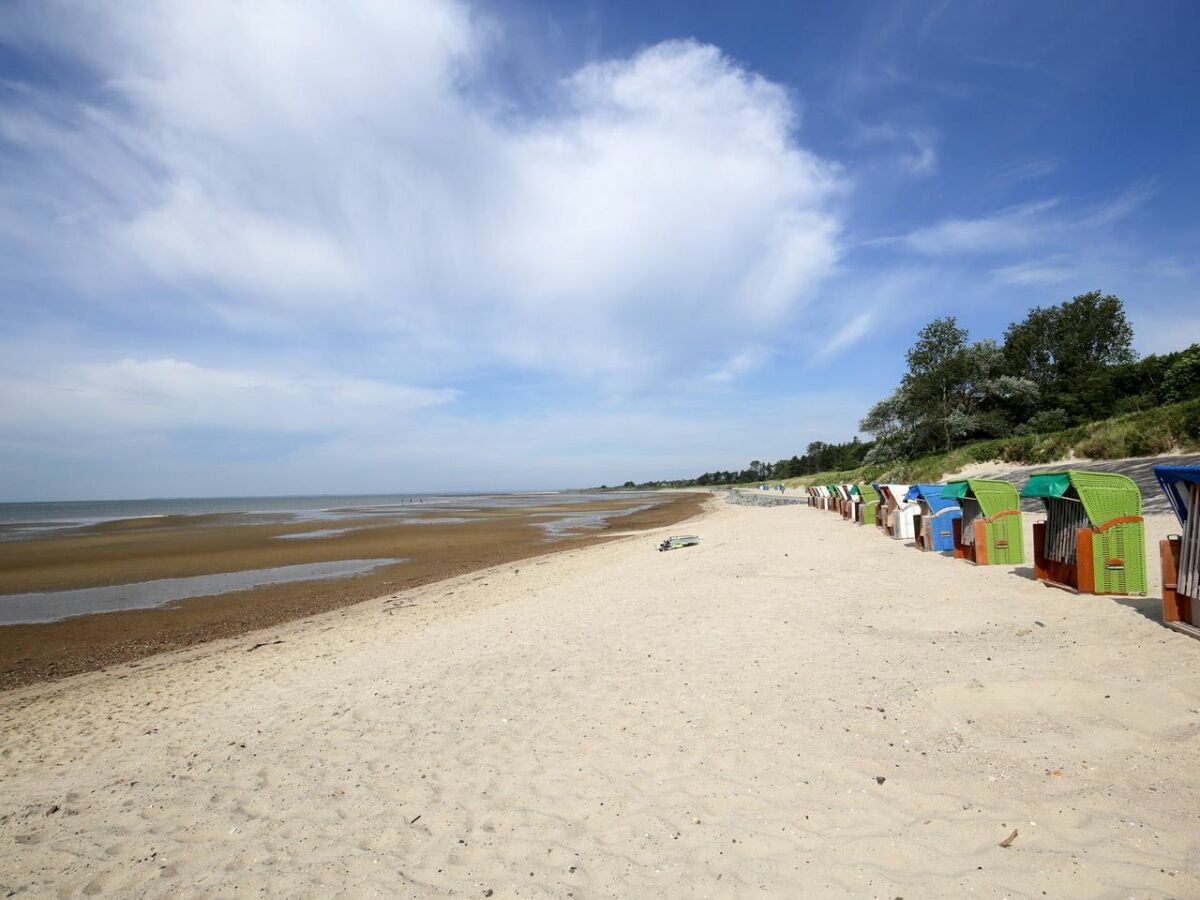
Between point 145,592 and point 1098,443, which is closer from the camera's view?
point 145,592

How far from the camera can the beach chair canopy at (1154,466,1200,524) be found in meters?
5.34

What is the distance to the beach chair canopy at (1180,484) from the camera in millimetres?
5336

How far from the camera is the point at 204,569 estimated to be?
62.4ft

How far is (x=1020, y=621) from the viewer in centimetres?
652

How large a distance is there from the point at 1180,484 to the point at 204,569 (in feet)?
77.9

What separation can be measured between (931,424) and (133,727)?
45.1 meters

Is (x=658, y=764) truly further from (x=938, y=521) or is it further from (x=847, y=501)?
(x=847, y=501)

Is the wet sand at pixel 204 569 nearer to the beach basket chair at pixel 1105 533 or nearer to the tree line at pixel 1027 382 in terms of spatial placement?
the beach basket chair at pixel 1105 533

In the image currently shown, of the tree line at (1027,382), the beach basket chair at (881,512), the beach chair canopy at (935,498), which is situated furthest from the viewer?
the tree line at (1027,382)

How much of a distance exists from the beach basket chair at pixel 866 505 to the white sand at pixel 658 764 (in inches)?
504

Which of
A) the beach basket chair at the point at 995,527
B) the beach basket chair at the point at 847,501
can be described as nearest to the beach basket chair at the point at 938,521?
the beach basket chair at the point at 995,527

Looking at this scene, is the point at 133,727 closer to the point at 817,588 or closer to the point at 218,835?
the point at 218,835

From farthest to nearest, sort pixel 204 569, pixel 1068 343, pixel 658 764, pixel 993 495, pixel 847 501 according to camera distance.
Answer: pixel 1068 343 < pixel 847 501 < pixel 204 569 < pixel 993 495 < pixel 658 764

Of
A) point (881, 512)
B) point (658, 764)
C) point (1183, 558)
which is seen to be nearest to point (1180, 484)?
point (1183, 558)
